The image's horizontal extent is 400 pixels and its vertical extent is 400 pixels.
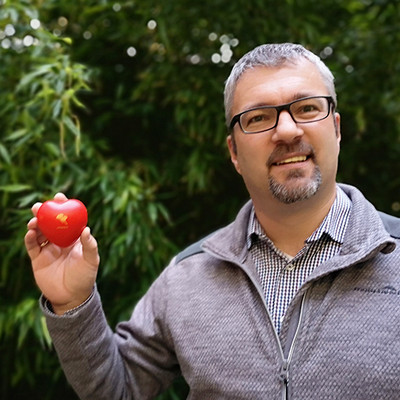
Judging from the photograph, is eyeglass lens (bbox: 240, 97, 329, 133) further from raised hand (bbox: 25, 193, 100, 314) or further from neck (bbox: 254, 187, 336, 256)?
raised hand (bbox: 25, 193, 100, 314)

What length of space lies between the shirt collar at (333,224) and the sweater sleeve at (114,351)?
10.2 inches

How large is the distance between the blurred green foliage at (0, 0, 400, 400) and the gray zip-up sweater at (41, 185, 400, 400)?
0.51 metres

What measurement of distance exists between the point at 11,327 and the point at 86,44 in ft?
3.45

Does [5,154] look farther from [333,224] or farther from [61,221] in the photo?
[333,224]

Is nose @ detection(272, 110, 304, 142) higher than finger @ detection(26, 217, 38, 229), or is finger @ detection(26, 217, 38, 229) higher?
nose @ detection(272, 110, 304, 142)

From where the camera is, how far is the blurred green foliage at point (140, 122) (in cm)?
180

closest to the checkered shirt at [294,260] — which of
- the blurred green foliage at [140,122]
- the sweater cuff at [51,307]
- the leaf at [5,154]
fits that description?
the sweater cuff at [51,307]

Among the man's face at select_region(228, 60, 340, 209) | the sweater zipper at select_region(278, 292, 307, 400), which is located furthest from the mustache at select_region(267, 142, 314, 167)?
the sweater zipper at select_region(278, 292, 307, 400)

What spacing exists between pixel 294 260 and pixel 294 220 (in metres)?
0.08

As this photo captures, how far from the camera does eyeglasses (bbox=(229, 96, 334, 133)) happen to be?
1.19 meters

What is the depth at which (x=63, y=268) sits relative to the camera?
1.21m

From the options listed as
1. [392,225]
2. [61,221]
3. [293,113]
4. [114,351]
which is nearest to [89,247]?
[61,221]

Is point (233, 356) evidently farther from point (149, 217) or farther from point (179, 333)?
point (149, 217)

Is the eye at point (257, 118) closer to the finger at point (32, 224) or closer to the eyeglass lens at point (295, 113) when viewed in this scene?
the eyeglass lens at point (295, 113)
